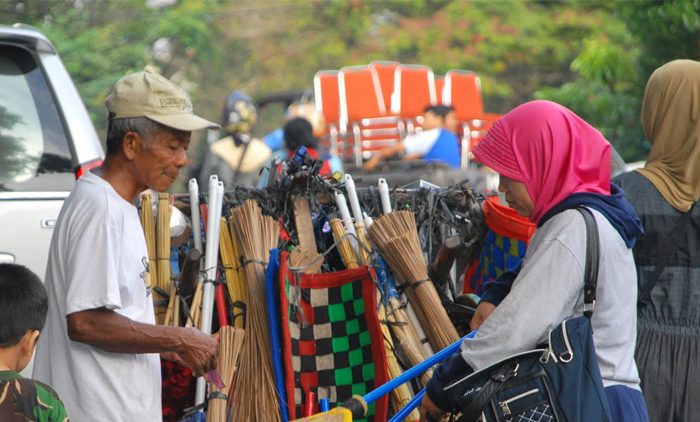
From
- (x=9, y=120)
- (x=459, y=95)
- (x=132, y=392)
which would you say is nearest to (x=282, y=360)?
(x=132, y=392)

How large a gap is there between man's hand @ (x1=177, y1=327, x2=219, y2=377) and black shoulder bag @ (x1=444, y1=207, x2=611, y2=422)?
779 mm

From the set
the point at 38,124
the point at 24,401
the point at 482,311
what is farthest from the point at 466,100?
the point at 24,401

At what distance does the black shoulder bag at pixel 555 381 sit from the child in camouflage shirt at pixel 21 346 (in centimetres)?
119

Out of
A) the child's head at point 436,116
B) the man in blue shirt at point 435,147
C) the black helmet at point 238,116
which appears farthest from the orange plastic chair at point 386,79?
the black helmet at point 238,116

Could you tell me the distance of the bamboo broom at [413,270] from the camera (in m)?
4.46

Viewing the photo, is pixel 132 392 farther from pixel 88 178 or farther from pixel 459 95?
pixel 459 95

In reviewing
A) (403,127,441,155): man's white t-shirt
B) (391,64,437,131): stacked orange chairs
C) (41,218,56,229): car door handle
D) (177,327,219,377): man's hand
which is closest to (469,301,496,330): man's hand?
(177,327,219,377): man's hand

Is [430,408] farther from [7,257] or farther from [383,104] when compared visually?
[383,104]

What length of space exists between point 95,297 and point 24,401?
1.36 feet

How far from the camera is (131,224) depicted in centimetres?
343

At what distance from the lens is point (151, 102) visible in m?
3.49

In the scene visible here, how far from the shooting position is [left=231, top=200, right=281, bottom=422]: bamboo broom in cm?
426

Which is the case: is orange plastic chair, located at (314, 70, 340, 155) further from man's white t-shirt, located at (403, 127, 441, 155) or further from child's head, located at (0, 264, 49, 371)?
child's head, located at (0, 264, 49, 371)

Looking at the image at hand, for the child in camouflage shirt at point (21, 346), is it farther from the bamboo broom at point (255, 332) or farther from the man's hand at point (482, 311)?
the man's hand at point (482, 311)
